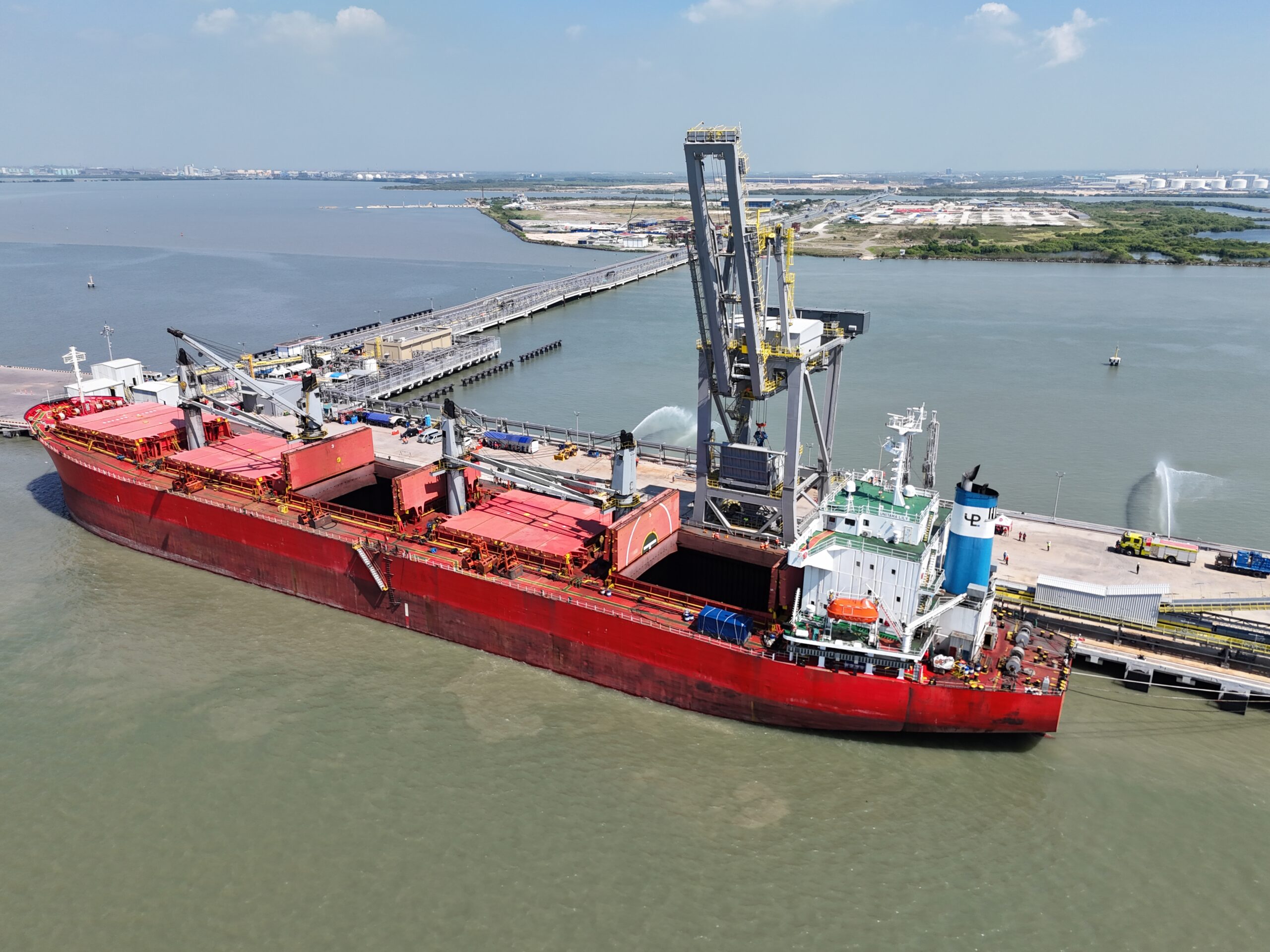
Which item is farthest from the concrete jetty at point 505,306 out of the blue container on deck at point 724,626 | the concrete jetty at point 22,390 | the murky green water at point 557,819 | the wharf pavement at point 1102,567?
the murky green water at point 557,819

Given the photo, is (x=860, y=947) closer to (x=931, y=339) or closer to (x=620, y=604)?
(x=620, y=604)

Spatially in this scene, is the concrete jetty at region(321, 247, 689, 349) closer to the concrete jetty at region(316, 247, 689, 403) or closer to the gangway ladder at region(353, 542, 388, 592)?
the concrete jetty at region(316, 247, 689, 403)

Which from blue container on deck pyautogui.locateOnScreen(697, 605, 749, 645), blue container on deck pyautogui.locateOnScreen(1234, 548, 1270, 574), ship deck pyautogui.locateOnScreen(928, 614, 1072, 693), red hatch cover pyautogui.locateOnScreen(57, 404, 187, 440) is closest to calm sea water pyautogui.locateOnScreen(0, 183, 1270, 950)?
ship deck pyautogui.locateOnScreen(928, 614, 1072, 693)

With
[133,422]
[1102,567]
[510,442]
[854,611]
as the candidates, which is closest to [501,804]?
[854,611]

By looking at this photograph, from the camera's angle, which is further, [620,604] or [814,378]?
[814,378]

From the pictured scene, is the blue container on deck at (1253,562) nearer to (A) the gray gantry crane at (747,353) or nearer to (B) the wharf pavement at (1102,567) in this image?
(B) the wharf pavement at (1102,567)

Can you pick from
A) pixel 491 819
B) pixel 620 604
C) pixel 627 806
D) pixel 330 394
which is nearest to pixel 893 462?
pixel 620 604

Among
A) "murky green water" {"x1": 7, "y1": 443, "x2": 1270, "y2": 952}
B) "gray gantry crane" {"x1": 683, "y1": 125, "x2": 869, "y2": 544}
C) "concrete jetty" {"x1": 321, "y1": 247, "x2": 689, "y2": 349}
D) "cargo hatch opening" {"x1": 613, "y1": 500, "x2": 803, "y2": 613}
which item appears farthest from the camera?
"concrete jetty" {"x1": 321, "y1": 247, "x2": 689, "y2": 349}
